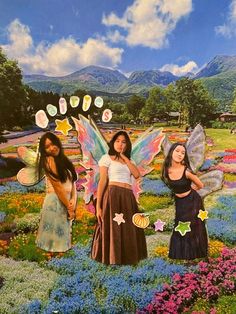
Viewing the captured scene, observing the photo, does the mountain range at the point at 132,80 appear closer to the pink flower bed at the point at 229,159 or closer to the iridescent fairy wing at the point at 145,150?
the pink flower bed at the point at 229,159

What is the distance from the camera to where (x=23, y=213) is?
1224 centimetres

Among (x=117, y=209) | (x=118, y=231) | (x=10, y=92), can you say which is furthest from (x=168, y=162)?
(x=10, y=92)

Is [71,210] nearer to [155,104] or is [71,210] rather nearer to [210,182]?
[210,182]

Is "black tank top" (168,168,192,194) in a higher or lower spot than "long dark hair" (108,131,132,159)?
lower

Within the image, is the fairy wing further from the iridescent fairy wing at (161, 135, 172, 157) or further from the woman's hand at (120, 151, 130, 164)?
the woman's hand at (120, 151, 130, 164)

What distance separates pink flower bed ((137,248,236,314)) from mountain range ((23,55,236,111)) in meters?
5.05

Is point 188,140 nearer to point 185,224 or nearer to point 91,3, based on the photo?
point 185,224

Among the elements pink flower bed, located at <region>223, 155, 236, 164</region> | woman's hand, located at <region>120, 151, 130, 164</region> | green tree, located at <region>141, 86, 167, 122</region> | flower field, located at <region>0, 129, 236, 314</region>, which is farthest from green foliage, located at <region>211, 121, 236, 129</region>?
woman's hand, located at <region>120, 151, 130, 164</region>

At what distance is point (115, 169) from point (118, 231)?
4.90 ft

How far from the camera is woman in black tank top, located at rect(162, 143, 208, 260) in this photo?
10.8 metres

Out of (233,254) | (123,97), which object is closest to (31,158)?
(123,97)

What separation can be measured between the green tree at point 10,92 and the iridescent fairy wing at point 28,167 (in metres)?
2.07

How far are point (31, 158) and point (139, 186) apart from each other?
8.86 feet

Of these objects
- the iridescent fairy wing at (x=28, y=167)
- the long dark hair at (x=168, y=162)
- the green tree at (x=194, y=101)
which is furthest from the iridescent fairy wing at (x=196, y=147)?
the iridescent fairy wing at (x=28, y=167)
